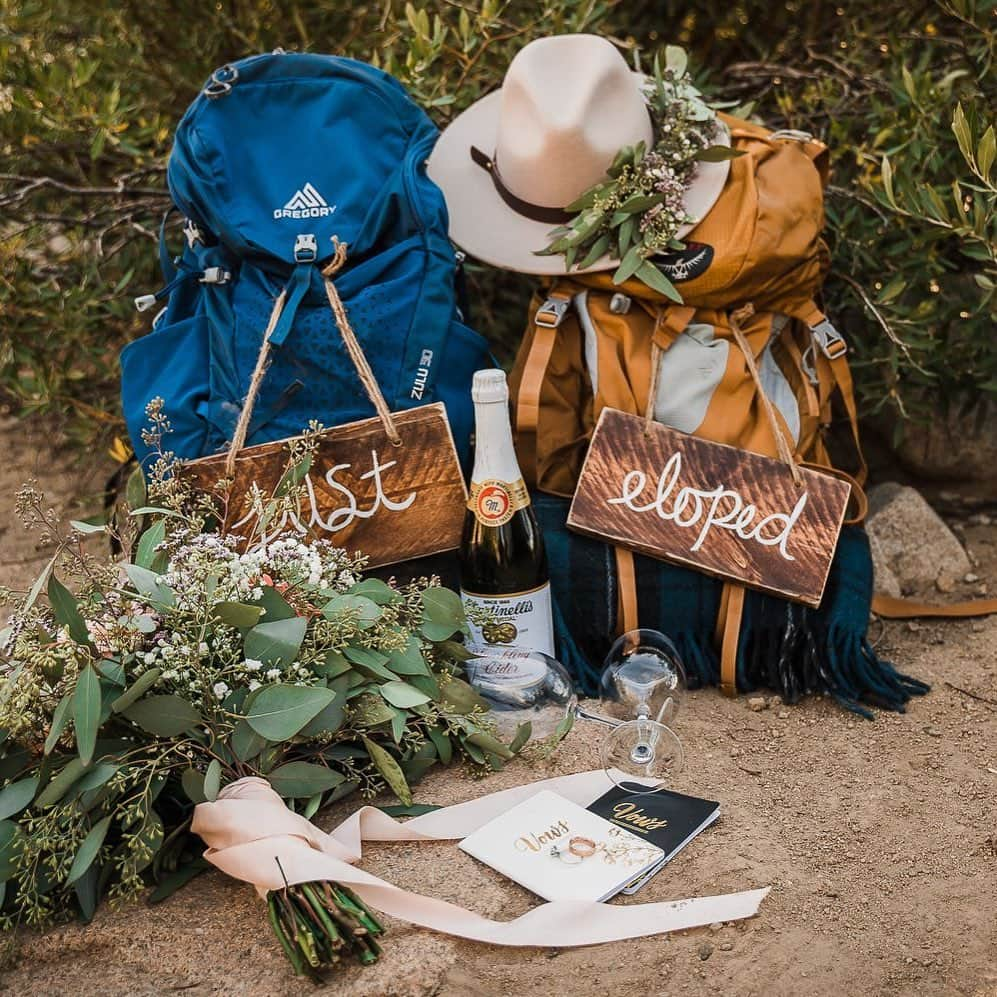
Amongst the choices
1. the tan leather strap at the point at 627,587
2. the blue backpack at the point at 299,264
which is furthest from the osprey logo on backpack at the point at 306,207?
the tan leather strap at the point at 627,587

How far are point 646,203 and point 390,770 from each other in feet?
4.03

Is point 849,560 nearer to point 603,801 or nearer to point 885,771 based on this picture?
point 885,771

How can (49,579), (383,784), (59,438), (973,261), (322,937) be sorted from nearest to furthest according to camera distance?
(322,937), (49,579), (383,784), (973,261), (59,438)

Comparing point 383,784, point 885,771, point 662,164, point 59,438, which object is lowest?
point 59,438

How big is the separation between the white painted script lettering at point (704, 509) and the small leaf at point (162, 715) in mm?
989

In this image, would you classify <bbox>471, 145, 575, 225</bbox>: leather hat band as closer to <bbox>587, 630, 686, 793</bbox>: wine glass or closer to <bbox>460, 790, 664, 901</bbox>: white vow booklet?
<bbox>587, 630, 686, 793</bbox>: wine glass

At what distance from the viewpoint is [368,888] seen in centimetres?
161

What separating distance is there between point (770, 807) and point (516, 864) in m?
0.47

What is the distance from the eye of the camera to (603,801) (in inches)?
75.9

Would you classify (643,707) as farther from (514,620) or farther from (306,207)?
(306,207)

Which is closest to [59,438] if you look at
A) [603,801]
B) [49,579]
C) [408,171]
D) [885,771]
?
[408,171]

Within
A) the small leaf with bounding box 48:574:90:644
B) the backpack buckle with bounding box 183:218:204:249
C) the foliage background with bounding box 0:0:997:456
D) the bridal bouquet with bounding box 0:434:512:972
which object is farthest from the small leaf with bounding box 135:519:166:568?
the foliage background with bounding box 0:0:997:456

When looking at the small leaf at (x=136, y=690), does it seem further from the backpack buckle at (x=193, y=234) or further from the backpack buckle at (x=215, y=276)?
the backpack buckle at (x=193, y=234)

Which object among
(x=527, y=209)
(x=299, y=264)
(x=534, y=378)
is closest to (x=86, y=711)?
(x=299, y=264)
